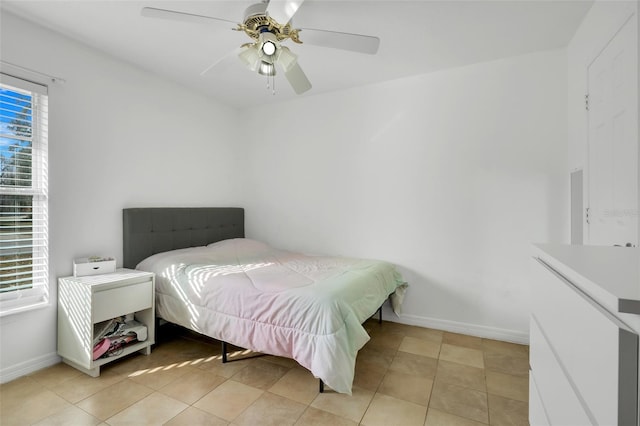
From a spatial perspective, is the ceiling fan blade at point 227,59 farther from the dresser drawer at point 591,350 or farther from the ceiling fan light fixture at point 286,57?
the dresser drawer at point 591,350

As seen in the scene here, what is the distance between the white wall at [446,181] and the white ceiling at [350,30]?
1.01 ft

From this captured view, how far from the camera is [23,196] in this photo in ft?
7.04

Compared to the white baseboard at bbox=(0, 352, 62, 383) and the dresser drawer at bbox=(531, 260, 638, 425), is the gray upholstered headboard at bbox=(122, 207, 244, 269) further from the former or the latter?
the dresser drawer at bbox=(531, 260, 638, 425)

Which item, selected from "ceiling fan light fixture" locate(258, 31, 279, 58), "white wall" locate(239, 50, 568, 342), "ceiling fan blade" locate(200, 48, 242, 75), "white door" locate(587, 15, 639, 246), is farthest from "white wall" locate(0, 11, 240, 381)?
"white door" locate(587, 15, 639, 246)

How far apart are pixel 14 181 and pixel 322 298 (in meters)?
2.32

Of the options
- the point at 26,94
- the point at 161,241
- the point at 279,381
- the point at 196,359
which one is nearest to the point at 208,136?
the point at 161,241

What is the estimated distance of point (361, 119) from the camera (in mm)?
3303

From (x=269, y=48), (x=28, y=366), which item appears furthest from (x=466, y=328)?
(x=28, y=366)

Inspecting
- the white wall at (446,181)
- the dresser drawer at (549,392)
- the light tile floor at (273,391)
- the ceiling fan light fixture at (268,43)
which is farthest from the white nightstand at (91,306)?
the dresser drawer at (549,392)

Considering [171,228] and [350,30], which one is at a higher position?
[350,30]

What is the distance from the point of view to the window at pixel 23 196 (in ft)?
6.78

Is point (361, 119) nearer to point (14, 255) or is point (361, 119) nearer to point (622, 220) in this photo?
point (622, 220)

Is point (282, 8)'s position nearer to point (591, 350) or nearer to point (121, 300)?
point (591, 350)

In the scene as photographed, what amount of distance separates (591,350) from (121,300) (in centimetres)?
263
